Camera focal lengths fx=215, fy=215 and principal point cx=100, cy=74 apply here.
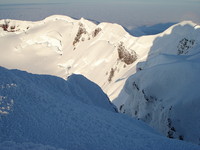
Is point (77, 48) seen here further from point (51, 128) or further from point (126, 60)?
point (51, 128)

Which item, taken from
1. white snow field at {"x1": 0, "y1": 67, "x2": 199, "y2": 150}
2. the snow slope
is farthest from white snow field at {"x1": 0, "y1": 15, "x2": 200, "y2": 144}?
white snow field at {"x1": 0, "y1": 67, "x2": 199, "y2": 150}

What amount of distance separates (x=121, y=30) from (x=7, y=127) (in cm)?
4176

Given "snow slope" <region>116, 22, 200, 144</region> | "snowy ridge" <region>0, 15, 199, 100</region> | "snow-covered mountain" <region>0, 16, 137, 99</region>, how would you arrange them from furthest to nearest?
1. "snow-covered mountain" <region>0, 16, 137, 99</region>
2. "snowy ridge" <region>0, 15, 199, 100</region>
3. "snow slope" <region>116, 22, 200, 144</region>

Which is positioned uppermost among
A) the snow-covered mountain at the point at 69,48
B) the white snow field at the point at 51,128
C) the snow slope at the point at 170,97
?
the white snow field at the point at 51,128

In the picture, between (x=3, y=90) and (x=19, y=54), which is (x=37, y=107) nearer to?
(x=3, y=90)

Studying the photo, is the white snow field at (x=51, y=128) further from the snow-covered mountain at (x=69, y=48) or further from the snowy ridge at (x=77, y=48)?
the snow-covered mountain at (x=69, y=48)

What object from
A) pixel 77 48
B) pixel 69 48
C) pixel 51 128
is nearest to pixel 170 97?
pixel 51 128

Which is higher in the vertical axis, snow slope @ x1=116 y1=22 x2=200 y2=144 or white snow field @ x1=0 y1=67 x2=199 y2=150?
white snow field @ x1=0 y1=67 x2=199 y2=150

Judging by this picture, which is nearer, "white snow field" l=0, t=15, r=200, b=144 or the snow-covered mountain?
"white snow field" l=0, t=15, r=200, b=144

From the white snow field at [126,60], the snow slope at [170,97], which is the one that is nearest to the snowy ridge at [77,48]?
the white snow field at [126,60]

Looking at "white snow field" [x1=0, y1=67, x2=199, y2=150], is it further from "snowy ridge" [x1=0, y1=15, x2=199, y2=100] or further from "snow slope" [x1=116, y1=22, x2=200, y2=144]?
"snowy ridge" [x1=0, y1=15, x2=199, y2=100]

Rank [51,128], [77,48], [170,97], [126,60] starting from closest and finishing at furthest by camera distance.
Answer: [51,128]
[170,97]
[126,60]
[77,48]

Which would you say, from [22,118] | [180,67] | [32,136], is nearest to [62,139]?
[32,136]

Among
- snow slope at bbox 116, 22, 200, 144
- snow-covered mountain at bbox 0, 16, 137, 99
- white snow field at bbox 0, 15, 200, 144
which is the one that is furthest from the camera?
snow-covered mountain at bbox 0, 16, 137, 99
